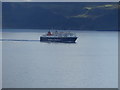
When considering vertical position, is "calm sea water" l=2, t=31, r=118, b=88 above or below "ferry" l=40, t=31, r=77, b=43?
below

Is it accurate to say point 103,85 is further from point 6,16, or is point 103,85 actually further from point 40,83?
point 6,16

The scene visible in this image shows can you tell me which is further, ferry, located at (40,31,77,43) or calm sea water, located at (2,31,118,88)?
ferry, located at (40,31,77,43)

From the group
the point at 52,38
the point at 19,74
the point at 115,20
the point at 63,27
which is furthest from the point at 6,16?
the point at 19,74

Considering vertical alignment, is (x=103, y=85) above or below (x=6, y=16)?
below

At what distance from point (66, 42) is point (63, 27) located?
17314 millimetres

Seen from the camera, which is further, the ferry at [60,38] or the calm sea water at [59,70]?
the ferry at [60,38]

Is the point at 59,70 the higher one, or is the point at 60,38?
the point at 60,38

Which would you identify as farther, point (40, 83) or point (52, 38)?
point (52, 38)

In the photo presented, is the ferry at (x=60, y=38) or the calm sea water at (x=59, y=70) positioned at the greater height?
the ferry at (x=60, y=38)

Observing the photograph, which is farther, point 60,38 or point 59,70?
point 60,38

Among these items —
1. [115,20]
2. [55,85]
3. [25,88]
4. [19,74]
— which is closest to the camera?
[25,88]

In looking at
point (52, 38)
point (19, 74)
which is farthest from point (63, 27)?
point (19, 74)

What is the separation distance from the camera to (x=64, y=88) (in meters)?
7.40

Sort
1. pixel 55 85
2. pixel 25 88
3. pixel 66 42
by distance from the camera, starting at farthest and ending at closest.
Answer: pixel 66 42 < pixel 55 85 < pixel 25 88
